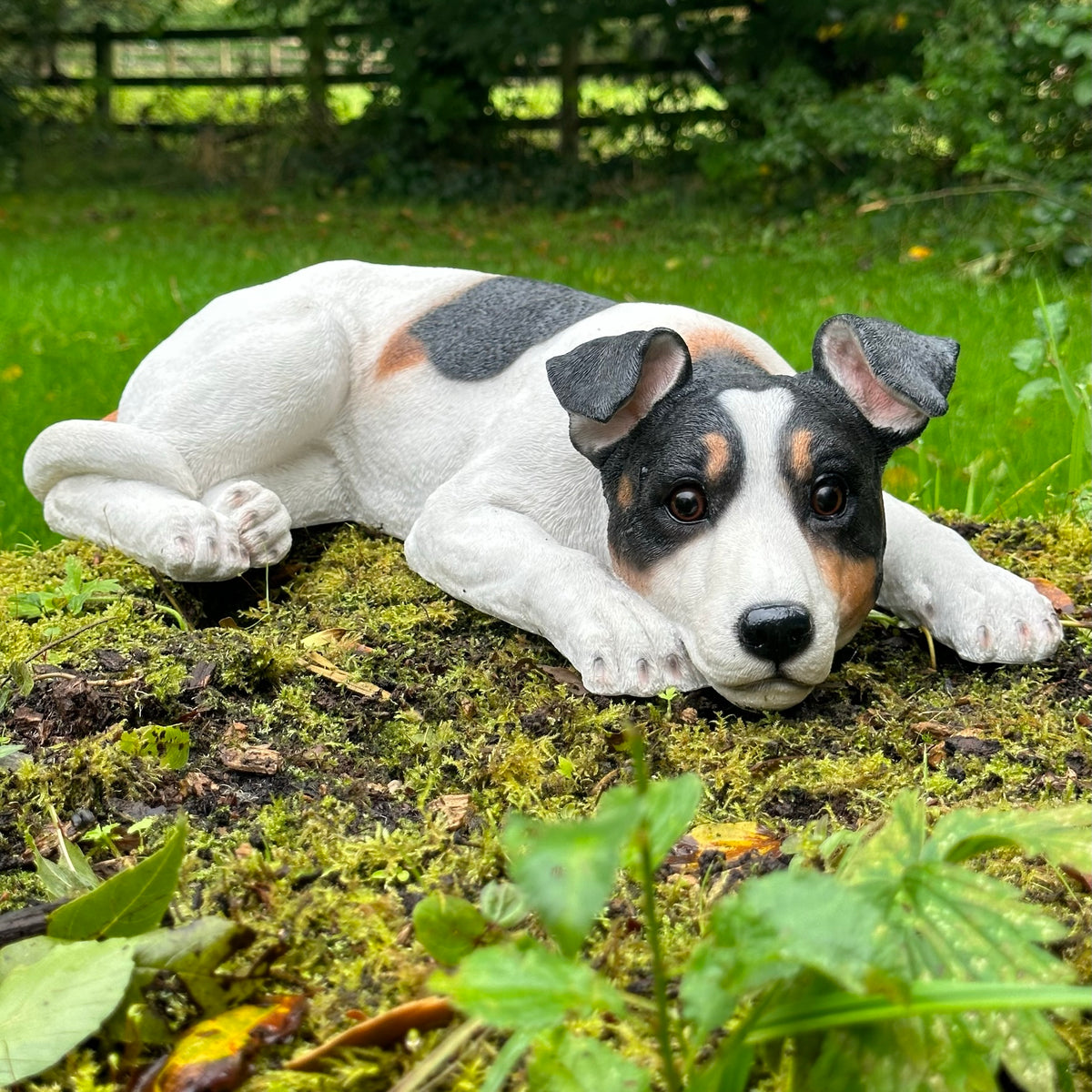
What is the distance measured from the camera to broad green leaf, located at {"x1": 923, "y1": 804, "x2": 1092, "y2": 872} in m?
1.24

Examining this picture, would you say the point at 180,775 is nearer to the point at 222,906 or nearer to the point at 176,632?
the point at 222,906

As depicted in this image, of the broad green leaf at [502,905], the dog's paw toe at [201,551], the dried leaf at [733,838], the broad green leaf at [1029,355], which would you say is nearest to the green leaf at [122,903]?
the broad green leaf at [502,905]

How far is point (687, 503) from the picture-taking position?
90.8 inches

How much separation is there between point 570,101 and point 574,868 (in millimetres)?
13528

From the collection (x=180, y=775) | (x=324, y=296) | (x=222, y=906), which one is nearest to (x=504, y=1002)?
(x=222, y=906)

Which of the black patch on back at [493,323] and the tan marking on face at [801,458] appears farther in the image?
the black patch on back at [493,323]

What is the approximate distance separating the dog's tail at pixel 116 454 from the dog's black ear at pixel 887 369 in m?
1.61

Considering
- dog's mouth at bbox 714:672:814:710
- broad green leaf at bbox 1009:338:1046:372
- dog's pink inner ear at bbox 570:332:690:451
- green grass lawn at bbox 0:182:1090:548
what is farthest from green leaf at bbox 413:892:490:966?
green grass lawn at bbox 0:182:1090:548

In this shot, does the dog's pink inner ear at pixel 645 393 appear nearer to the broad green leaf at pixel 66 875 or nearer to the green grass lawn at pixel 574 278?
the broad green leaf at pixel 66 875

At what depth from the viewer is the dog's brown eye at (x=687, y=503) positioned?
7.54ft

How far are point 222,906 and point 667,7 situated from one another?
1272cm

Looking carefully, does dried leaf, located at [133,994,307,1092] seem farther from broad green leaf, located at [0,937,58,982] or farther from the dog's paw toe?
the dog's paw toe

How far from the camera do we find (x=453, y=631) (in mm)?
2758

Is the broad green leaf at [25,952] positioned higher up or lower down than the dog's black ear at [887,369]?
lower down
